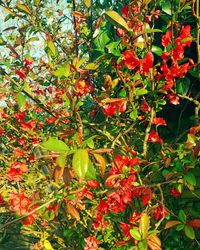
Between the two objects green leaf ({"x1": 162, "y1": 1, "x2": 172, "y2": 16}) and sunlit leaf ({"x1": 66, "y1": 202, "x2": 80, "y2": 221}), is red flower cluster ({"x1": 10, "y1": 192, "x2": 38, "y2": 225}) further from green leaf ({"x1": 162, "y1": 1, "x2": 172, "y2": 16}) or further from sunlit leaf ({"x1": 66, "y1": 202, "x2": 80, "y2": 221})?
green leaf ({"x1": 162, "y1": 1, "x2": 172, "y2": 16})

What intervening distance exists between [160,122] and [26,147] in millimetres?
1855

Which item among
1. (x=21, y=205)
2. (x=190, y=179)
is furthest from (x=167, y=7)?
(x=21, y=205)

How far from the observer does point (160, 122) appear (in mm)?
2406

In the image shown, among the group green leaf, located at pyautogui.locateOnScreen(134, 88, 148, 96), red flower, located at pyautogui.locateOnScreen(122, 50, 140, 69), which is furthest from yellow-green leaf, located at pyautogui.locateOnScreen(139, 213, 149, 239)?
red flower, located at pyautogui.locateOnScreen(122, 50, 140, 69)

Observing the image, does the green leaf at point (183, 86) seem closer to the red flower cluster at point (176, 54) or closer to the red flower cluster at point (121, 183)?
the red flower cluster at point (176, 54)

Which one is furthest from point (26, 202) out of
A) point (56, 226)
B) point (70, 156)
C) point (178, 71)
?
point (56, 226)

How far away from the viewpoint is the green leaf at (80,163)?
1.23m

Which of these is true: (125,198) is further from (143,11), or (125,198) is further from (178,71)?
(143,11)

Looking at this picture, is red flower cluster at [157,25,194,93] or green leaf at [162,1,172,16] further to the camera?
green leaf at [162,1,172,16]

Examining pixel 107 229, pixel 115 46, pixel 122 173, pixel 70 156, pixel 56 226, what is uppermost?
pixel 115 46

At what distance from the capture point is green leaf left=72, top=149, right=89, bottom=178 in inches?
48.3

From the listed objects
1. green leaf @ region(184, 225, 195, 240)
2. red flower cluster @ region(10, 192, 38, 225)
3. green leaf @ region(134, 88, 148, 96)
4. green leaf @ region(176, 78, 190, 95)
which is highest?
green leaf @ region(134, 88, 148, 96)

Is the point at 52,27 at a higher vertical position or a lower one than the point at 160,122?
higher

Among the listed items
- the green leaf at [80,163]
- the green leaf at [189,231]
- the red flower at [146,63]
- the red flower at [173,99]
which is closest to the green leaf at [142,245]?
the green leaf at [189,231]
